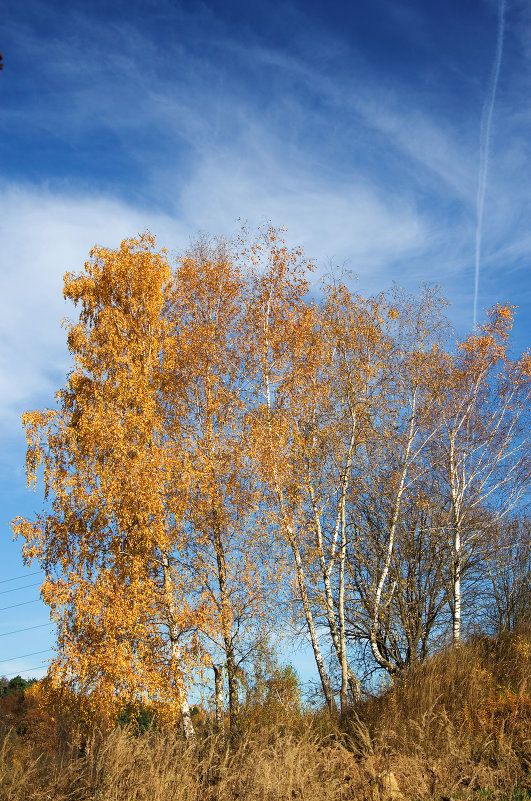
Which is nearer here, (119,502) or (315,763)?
(315,763)

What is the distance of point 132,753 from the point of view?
797cm

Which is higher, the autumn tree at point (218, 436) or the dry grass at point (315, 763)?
the autumn tree at point (218, 436)

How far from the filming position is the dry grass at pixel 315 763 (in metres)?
7.31

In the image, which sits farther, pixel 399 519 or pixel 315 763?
pixel 399 519

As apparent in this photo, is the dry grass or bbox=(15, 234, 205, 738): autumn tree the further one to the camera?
bbox=(15, 234, 205, 738): autumn tree

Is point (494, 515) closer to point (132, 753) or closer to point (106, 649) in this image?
point (106, 649)

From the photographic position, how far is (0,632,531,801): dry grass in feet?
24.0

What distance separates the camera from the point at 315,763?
8.34m

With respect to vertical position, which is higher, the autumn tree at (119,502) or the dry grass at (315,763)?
the autumn tree at (119,502)

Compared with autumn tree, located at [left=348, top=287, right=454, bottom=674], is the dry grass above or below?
below

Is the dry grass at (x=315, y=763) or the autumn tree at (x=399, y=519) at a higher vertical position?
the autumn tree at (x=399, y=519)

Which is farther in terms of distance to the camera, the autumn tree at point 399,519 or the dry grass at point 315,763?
the autumn tree at point 399,519

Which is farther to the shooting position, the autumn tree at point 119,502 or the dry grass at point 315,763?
the autumn tree at point 119,502

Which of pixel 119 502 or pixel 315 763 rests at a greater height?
pixel 119 502
